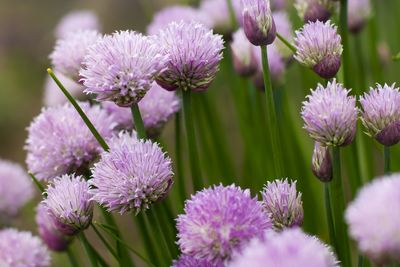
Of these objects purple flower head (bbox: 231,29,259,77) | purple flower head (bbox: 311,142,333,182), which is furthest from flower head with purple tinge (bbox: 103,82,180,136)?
purple flower head (bbox: 311,142,333,182)

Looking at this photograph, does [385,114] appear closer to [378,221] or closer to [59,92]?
[378,221]

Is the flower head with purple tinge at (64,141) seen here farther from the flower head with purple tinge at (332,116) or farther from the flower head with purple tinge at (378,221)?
the flower head with purple tinge at (378,221)

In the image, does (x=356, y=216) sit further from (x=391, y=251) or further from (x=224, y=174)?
(x=224, y=174)

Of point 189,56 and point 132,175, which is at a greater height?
point 189,56

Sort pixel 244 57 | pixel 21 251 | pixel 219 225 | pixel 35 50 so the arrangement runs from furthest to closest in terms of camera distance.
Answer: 1. pixel 35 50
2. pixel 244 57
3. pixel 21 251
4. pixel 219 225

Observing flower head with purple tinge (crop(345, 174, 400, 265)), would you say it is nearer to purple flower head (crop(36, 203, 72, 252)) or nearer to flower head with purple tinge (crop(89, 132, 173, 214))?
flower head with purple tinge (crop(89, 132, 173, 214))

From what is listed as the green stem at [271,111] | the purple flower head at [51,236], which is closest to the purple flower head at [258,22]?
the green stem at [271,111]

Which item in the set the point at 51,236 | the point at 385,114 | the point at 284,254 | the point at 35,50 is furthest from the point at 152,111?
the point at 35,50

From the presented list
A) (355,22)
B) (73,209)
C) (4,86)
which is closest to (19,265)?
(73,209)
